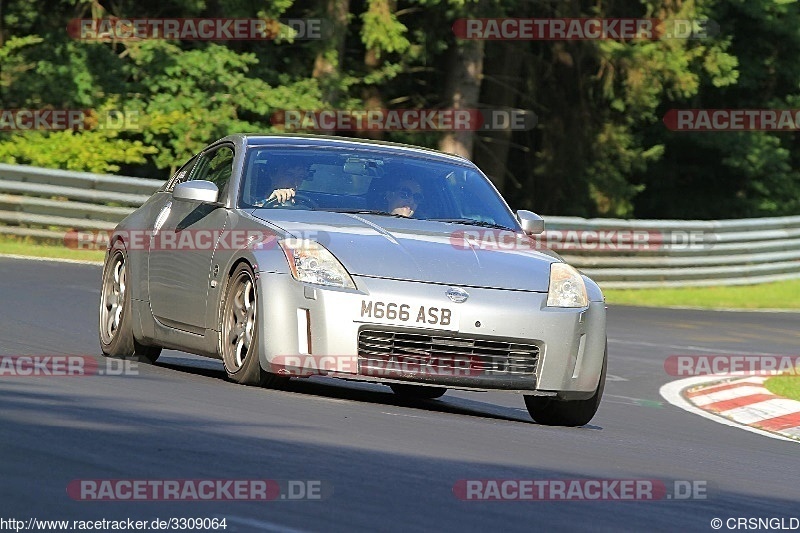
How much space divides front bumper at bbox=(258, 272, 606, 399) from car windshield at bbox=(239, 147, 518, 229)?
1.08 metres

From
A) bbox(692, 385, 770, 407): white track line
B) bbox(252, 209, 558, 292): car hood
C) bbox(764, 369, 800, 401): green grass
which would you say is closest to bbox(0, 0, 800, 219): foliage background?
bbox(764, 369, 800, 401): green grass

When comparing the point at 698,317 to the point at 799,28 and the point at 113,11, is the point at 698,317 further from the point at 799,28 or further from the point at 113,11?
the point at 799,28

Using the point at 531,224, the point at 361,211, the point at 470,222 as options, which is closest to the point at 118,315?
the point at 361,211

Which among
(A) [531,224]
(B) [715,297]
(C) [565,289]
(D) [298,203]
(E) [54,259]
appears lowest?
(B) [715,297]

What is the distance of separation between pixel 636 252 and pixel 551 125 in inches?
541

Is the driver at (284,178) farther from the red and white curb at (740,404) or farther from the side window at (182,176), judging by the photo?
the red and white curb at (740,404)

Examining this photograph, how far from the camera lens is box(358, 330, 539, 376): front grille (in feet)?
33.1

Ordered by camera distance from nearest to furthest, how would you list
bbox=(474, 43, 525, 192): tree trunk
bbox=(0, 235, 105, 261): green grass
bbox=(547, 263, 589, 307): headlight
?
bbox=(547, 263, 589, 307): headlight < bbox=(0, 235, 105, 261): green grass < bbox=(474, 43, 525, 192): tree trunk

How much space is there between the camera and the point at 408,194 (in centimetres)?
1142

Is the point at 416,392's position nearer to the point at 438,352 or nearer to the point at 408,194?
the point at 408,194

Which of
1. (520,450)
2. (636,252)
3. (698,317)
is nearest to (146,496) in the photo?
(520,450)

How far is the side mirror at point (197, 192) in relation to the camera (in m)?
11.1

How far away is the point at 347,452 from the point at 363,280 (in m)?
2.05

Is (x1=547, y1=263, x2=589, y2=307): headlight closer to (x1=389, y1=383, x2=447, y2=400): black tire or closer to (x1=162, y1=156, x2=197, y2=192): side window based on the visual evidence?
(x1=389, y1=383, x2=447, y2=400): black tire
